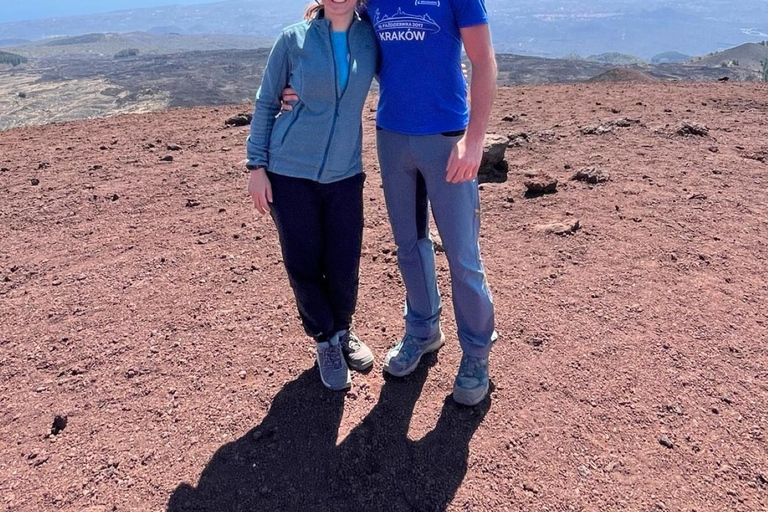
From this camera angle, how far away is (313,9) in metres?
2.19

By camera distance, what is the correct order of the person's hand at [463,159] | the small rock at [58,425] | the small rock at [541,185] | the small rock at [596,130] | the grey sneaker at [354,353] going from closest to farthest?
the person's hand at [463,159] < the small rock at [58,425] < the grey sneaker at [354,353] < the small rock at [541,185] < the small rock at [596,130]

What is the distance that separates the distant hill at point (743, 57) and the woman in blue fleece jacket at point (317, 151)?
4310 centimetres

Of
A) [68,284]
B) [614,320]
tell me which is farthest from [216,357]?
[614,320]

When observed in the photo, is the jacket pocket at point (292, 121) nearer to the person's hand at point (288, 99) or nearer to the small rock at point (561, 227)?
the person's hand at point (288, 99)

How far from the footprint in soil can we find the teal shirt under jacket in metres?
1.14

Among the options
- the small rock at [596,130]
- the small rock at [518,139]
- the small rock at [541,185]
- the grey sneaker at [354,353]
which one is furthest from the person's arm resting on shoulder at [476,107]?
the small rock at [596,130]

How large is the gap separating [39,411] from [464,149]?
2.40 metres

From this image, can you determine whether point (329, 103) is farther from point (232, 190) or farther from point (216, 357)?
point (232, 190)

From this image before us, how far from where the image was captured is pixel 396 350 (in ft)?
9.66

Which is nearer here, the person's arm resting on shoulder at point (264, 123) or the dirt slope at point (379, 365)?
the person's arm resting on shoulder at point (264, 123)

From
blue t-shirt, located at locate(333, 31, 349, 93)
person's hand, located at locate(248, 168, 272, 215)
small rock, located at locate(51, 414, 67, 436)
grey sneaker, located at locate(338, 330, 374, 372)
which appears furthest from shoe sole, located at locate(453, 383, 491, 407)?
small rock, located at locate(51, 414, 67, 436)

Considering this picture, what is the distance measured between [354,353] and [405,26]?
5.39 feet

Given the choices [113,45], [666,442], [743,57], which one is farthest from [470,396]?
[113,45]

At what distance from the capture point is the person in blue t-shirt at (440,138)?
6.71 feet
